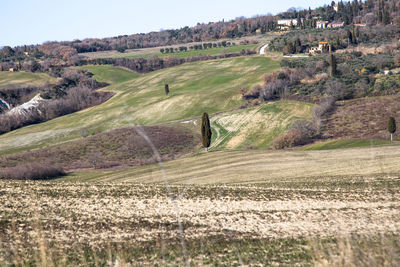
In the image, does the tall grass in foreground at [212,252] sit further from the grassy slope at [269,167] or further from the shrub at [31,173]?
the shrub at [31,173]

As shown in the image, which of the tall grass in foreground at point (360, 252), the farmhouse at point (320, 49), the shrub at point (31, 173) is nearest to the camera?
the tall grass in foreground at point (360, 252)

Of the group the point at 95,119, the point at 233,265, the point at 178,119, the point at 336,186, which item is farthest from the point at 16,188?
the point at 95,119

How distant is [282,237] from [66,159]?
63.9m

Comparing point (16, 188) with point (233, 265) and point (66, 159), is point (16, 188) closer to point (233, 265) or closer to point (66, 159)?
point (233, 265)

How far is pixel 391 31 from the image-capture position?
179500mm

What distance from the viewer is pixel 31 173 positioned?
185ft

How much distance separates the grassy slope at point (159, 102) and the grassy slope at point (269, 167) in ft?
180

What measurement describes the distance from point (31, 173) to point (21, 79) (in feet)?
491

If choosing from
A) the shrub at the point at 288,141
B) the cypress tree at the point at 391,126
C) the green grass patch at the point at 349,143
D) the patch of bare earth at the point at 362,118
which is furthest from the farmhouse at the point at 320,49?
the cypress tree at the point at 391,126

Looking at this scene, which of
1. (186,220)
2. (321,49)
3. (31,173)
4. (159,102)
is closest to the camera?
(186,220)

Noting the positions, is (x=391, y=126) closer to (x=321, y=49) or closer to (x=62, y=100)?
(x=321, y=49)

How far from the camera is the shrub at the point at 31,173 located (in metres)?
53.1

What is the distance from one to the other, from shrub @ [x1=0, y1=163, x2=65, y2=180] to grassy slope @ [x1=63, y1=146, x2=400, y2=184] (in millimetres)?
2649

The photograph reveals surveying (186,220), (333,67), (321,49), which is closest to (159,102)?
(333,67)
